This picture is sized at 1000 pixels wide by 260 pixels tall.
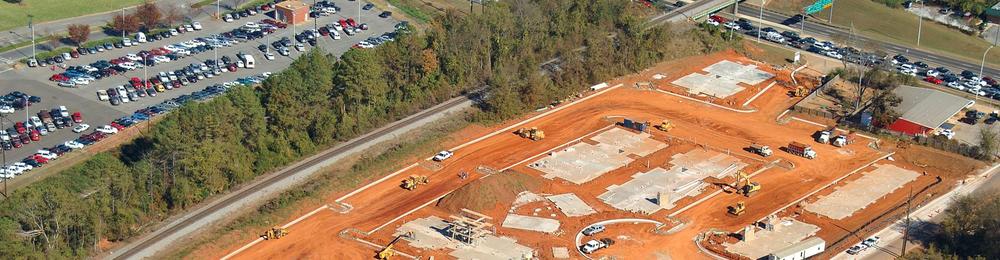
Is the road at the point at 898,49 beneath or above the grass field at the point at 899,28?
above

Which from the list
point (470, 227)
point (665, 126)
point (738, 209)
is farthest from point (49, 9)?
point (738, 209)

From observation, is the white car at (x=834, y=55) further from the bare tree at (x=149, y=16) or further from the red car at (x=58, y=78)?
the red car at (x=58, y=78)

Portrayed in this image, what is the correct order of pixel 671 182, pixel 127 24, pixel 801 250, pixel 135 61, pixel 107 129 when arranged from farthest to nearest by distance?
pixel 127 24 < pixel 135 61 < pixel 107 129 < pixel 671 182 < pixel 801 250

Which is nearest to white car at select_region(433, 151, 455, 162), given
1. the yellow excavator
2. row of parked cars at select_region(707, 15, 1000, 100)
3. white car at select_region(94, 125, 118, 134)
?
the yellow excavator

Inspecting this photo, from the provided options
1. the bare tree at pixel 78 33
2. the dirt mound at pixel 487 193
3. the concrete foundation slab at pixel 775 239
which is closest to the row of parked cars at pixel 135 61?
the bare tree at pixel 78 33

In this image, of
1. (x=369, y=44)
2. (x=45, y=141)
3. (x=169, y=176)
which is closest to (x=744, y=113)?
(x=369, y=44)

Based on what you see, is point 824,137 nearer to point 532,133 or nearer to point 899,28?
point 532,133

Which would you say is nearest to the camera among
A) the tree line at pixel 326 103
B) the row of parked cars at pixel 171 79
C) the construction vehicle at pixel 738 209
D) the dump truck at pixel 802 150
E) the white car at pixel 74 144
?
the tree line at pixel 326 103
